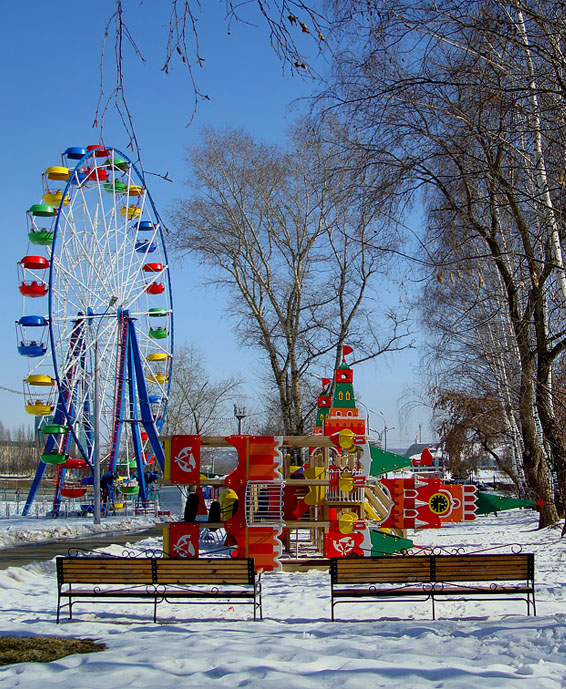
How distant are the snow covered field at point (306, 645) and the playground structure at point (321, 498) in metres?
1.95

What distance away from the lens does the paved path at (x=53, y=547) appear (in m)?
16.2

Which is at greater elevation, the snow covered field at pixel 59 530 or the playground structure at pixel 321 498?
the playground structure at pixel 321 498

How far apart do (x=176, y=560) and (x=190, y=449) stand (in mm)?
3779

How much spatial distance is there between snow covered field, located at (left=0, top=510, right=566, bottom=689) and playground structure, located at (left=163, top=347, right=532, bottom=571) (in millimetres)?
1949

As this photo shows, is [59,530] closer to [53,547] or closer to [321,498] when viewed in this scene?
[53,547]

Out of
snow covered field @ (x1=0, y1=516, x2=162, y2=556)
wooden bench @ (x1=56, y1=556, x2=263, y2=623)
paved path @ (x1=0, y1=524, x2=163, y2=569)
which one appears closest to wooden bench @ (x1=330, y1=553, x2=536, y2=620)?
wooden bench @ (x1=56, y1=556, x2=263, y2=623)

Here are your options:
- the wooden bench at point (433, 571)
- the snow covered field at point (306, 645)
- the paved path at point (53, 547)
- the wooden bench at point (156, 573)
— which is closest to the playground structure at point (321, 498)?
the snow covered field at point (306, 645)

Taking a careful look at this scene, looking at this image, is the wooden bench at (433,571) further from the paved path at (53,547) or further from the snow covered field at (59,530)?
the snow covered field at (59,530)

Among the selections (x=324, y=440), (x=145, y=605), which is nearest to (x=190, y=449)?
(x=324, y=440)

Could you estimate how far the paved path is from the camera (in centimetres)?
1620

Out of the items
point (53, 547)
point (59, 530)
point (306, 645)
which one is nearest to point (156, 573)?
point (306, 645)

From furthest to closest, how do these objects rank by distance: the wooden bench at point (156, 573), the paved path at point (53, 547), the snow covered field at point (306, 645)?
1. the paved path at point (53, 547)
2. the wooden bench at point (156, 573)
3. the snow covered field at point (306, 645)

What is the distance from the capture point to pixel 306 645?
6418 mm

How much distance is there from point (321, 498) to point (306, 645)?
6.89m
